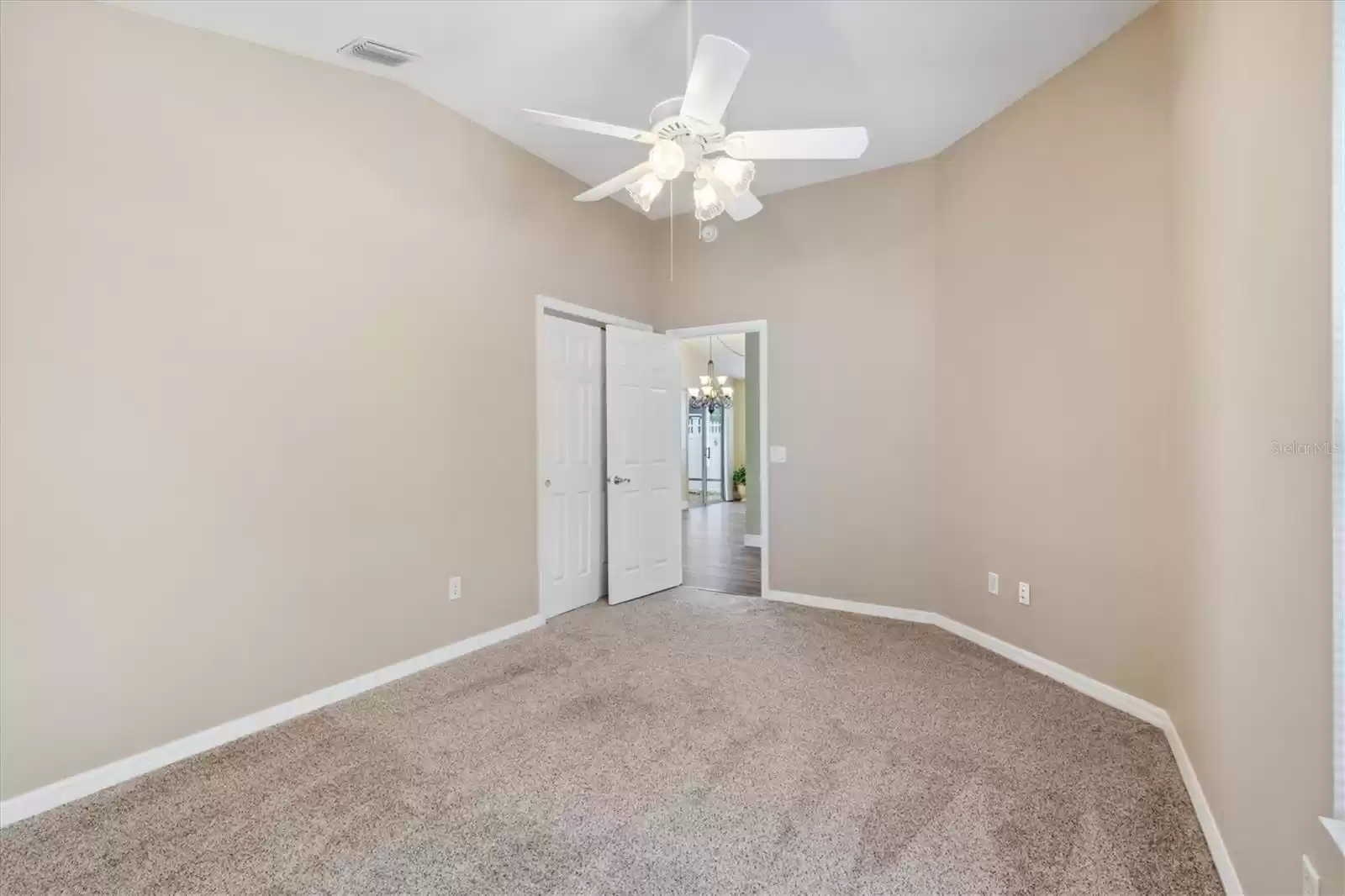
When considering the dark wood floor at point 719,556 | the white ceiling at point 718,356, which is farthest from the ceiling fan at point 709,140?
the white ceiling at point 718,356

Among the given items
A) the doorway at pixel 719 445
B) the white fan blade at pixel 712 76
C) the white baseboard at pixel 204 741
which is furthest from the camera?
the doorway at pixel 719 445

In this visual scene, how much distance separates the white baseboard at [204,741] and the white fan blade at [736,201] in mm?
2678

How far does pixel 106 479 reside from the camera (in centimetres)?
225

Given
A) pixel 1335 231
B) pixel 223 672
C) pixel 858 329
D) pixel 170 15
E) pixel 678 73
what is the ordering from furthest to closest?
1. pixel 858 329
2. pixel 678 73
3. pixel 223 672
4. pixel 170 15
5. pixel 1335 231

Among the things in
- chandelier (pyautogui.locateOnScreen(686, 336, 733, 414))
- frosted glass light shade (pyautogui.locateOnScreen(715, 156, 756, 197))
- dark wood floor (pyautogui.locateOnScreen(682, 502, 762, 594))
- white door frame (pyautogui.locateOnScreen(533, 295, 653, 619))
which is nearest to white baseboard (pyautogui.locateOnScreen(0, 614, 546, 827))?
white door frame (pyautogui.locateOnScreen(533, 295, 653, 619))

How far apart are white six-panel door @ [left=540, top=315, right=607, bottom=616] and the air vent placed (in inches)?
61.6

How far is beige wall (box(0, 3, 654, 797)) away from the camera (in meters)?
2.11

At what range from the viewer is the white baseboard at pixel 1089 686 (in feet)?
5.79

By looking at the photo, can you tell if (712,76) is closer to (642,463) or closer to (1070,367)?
(1070,367)

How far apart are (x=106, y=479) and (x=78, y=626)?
1.69ft

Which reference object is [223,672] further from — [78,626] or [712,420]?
[712,420]

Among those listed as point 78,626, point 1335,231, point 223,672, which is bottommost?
point 223,672

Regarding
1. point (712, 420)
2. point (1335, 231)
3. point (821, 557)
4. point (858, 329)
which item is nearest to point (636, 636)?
point (821, 557)

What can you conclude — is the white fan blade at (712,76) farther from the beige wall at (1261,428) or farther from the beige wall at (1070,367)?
the beige wall at (1070,367)
